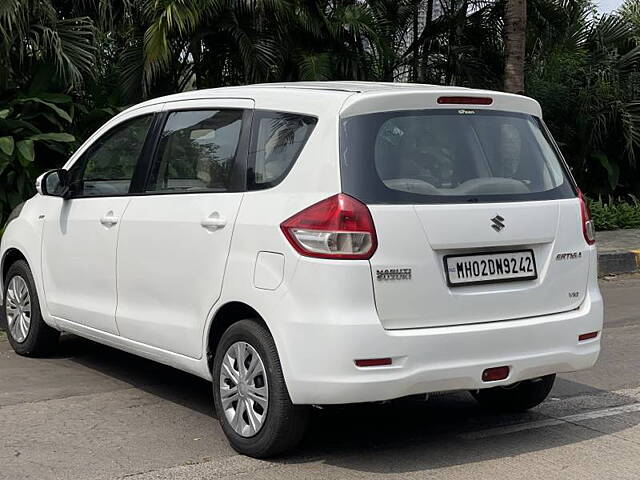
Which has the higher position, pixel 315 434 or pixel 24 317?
pixel 24 317

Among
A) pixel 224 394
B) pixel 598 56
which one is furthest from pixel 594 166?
pixel 224 394

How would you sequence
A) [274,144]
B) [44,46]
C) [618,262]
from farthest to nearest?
[618,262]
[44,46]
[274,144]

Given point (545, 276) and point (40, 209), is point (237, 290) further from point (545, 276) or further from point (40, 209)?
point (40, 209)

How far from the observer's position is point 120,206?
5891mm

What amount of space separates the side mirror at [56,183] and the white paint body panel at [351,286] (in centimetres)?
91

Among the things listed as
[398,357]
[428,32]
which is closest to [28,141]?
[398,357]

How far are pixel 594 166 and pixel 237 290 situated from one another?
12688 millimetres

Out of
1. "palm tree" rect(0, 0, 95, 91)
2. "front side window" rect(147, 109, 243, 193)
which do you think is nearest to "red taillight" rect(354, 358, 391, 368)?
"front side window" rect(147, 109, 243, 193)

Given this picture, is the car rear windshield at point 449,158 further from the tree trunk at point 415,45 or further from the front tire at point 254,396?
the tree trunk at point 415,45

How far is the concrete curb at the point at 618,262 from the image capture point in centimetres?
1145

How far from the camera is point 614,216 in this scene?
571 inches

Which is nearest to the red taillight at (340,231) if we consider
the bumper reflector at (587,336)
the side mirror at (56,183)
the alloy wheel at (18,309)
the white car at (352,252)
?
the white car at (352,252)

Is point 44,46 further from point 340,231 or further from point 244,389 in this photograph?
point 340,231

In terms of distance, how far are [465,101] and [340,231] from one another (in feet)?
3.39
